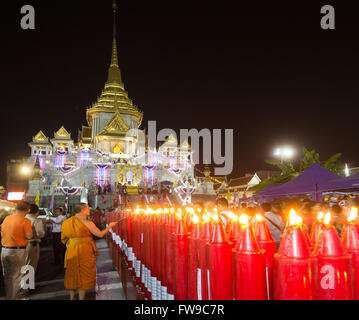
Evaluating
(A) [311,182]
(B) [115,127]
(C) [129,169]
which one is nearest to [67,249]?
(A) [311,182]

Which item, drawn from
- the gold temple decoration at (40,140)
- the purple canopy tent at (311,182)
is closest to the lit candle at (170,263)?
the purple canopy tent at (311,182)

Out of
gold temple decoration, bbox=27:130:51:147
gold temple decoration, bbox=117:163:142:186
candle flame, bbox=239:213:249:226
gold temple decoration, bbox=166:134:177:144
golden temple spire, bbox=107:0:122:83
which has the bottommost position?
candle flame, bbox=239:213:249:226

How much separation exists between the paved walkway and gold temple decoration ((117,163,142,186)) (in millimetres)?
26544

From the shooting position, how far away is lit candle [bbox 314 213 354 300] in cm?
135

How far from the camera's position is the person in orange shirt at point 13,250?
480cm

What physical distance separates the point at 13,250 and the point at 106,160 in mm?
33785

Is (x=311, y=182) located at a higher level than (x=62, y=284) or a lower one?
higher

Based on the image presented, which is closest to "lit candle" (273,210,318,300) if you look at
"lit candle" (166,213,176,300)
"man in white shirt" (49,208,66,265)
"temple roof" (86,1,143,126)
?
"lit candle" (166,213,176,300)

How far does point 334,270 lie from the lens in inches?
54.2

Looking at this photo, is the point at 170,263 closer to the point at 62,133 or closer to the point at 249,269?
the point at 249,269

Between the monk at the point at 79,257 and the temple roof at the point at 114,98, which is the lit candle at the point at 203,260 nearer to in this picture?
the monk at the point at 79,257

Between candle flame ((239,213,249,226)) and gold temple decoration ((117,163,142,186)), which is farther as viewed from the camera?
gold temple decoration ((117,163,142,186))

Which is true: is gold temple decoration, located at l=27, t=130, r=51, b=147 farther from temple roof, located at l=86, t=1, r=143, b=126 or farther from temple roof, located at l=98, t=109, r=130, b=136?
temple roof, located at l=86, t=1, r=143, b=126
